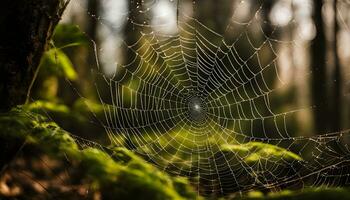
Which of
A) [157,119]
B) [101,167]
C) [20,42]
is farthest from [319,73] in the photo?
[101,167]

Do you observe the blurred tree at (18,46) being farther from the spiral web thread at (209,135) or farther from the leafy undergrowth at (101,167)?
the spiral web thread at (209,135)

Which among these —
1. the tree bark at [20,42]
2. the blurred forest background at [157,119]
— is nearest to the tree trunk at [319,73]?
the blurred forest background at [157,119]

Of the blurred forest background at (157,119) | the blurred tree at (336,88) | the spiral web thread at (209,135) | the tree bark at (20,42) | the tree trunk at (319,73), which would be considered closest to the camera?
the blurred forest background at (157,119)

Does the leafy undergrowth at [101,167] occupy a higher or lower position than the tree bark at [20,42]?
lower

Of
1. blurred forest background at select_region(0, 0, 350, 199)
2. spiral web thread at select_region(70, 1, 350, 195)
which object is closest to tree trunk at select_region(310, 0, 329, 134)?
blurred forest background at select_region(0, 0, 350, 199)

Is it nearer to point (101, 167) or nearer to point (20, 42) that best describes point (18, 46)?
point (20, 42)

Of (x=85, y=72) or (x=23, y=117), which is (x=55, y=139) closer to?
(x=23, y=117)

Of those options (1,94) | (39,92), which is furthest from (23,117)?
(39,92)

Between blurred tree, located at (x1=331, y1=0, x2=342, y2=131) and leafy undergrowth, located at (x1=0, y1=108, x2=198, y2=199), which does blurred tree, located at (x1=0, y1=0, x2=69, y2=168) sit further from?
blurred tree, located at (x1=331, y1=0, x2=342, y2=131)
